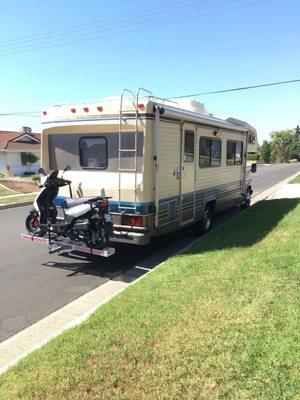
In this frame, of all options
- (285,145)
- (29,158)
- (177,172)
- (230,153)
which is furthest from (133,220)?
(285,145)

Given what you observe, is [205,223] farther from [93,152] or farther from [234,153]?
[93,152]

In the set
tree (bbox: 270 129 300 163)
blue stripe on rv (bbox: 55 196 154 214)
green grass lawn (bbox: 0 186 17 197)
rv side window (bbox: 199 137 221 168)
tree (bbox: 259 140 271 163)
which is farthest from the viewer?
tree (bbox: 270 129 300 163)

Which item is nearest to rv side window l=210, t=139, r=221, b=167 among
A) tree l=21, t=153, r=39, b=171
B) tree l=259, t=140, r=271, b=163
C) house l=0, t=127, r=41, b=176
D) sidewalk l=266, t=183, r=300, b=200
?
sidewalk l=266, t=183, r=300, b=200

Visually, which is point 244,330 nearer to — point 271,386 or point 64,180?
point 271,386

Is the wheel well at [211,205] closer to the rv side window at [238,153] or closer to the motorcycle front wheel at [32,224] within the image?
the rv side window at [238,153]

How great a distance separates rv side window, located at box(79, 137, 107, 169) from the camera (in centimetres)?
764

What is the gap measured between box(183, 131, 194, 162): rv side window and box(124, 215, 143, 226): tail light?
1857 millimetres

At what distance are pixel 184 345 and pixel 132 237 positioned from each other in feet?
10.9

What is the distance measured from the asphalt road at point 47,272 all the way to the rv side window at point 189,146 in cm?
189

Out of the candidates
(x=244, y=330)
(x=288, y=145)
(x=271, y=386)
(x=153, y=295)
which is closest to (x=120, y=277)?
(x=153, y=295)

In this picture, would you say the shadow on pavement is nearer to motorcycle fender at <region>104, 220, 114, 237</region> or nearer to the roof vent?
motorcycle fender at <region>104, 220, 114, 237</region>

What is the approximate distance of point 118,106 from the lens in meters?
7.12

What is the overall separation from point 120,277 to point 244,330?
3.08 meters

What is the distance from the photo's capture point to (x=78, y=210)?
6996 millimetres
